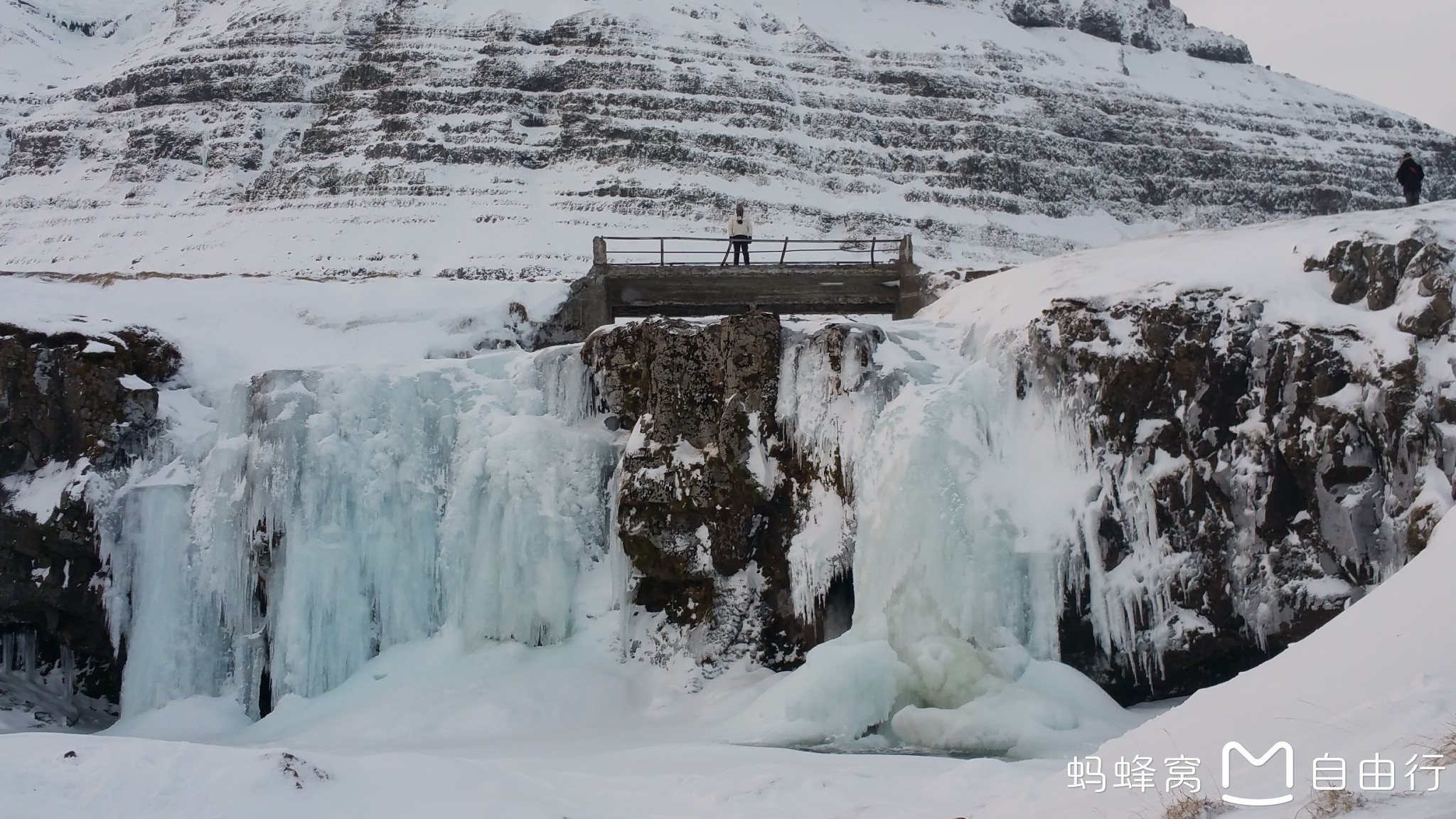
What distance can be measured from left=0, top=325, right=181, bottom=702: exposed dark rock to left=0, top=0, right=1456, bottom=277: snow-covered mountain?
27.3m

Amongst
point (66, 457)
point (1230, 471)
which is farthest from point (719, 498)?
point (66, 457)

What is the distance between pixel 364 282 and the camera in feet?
73.2

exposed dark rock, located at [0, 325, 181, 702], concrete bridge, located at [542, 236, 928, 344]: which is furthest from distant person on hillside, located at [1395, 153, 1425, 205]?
exposed dark rock, located at [0, 325, 181, 702]

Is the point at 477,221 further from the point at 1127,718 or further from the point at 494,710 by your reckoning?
the point at 1127,718

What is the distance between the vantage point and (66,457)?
665 inches

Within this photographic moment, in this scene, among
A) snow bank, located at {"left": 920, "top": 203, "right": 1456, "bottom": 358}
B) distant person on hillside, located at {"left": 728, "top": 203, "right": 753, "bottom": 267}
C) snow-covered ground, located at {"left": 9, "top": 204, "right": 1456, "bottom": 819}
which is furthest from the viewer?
distant person on hillside, located at {"left": 728, "top": 203, "right": 753, "bottom": 267}

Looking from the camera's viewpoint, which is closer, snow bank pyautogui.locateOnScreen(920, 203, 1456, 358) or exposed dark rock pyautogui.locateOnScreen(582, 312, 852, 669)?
snow bank pyautogui.locateOnScreen(920, 203, 1456, 358)

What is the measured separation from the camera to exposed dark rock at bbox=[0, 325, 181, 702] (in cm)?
1656

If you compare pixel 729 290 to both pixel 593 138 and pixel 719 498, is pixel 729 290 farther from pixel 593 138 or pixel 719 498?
pixel 593 138

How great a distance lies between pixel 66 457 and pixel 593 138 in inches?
1615

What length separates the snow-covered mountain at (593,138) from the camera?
50469 mm

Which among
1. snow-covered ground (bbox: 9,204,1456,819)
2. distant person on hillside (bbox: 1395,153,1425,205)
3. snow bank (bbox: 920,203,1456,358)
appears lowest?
snow-covered ground (bbox: 9,204,1456,819)

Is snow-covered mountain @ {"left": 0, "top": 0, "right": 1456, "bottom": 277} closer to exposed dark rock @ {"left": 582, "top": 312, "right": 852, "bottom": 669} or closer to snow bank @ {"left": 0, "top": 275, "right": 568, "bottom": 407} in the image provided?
snow bank @ {"left": 0, "top": 275, "right": 568, "bottom": 407}

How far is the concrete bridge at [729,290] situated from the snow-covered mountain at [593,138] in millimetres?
22793
